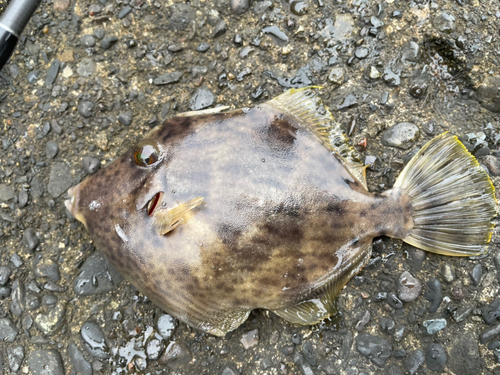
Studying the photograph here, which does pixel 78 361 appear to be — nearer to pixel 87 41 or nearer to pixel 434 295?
pixel 87 41

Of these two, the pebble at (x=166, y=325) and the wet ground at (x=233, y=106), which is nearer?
the wet ground at (x=233, y=106)

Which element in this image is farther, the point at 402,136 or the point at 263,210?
the point at 402,136

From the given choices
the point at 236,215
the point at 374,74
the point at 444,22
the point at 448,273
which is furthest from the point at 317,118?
the point at 448,273

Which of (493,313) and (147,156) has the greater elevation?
(147,156)

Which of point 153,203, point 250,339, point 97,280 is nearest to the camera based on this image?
point 153,203

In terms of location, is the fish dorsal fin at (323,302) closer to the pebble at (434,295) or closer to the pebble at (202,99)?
the pebble at (434,295)

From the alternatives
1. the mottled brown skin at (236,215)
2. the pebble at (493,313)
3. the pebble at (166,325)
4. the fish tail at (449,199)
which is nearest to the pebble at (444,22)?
the fish tail at (449,199)

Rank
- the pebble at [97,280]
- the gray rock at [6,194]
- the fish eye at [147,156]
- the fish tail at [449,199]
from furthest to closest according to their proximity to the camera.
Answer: the gray rock at [6,194] → the pebble at [97,280] → the fish tail at [449,199] → the fish eye at [147,156]
